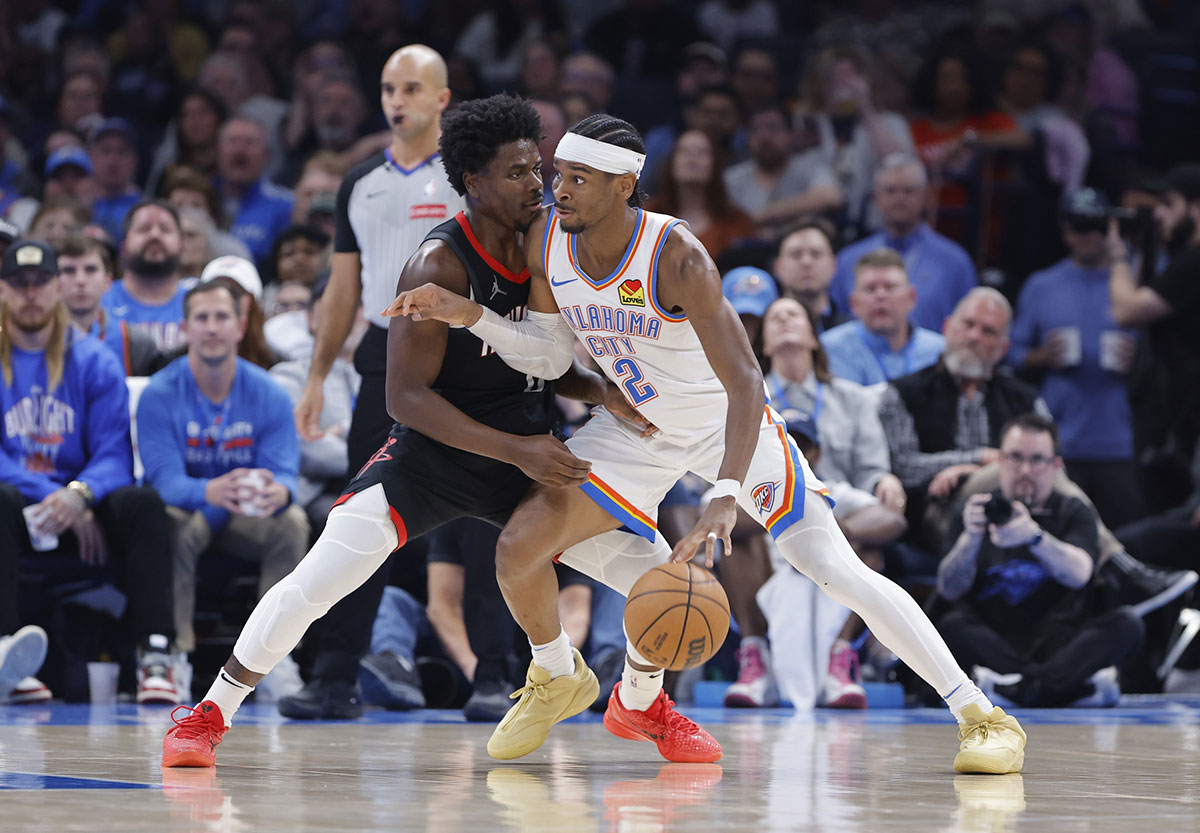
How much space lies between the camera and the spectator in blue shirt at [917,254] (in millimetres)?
8852

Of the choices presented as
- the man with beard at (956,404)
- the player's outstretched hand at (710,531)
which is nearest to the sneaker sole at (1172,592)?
the man with beard at (956,404)

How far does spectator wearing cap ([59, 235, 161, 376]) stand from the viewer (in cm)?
743

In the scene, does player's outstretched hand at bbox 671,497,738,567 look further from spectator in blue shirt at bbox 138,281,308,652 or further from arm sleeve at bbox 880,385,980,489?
arm sleeve at bbox 880,385,980,489

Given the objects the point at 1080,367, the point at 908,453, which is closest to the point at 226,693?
the point at 908,453

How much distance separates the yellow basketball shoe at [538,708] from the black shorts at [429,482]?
21.4 inches

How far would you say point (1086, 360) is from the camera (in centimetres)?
870

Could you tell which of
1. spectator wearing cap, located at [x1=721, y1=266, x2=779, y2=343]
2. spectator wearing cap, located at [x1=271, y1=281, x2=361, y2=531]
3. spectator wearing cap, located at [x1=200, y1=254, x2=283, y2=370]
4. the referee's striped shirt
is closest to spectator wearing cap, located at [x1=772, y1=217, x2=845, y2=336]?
spectator wearing cap, located at [x1=721, y1=266, x2=779, y2=343]

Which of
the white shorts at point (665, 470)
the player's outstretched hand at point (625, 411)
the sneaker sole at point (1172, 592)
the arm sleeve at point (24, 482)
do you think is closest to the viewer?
the white shorts at point (665, 470)

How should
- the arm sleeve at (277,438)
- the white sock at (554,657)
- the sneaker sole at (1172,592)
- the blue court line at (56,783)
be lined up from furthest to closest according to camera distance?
the sneaker sole at (1172,592) → the arm sleeve at (277,438) → the white sock at (554,657) → the blue court line at (56,783)

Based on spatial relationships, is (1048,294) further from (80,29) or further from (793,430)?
(80,29)

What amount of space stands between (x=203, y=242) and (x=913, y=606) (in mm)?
5438

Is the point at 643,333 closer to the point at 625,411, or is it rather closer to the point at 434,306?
the point at 625,411

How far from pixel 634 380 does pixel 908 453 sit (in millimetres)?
3386

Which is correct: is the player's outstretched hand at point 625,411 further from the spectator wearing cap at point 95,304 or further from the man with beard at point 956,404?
the spectator wearing cap at point 95,304
